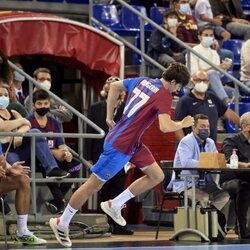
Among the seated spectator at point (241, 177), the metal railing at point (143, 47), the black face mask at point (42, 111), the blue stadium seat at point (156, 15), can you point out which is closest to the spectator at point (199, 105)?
the seated spectator at point (241, 177)

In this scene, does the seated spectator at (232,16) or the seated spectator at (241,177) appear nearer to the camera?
the seated spectator at (241,177)

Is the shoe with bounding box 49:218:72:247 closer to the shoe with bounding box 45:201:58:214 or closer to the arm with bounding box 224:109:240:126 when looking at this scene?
the shoe with bounding box 45:201:58:214

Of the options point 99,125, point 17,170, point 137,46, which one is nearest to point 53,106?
point 99,125

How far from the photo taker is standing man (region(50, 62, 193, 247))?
11.7m

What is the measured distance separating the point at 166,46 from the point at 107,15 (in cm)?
119

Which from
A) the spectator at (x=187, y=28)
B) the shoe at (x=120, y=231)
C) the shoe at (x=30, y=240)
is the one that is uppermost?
the spectator at (x=187, y=28)

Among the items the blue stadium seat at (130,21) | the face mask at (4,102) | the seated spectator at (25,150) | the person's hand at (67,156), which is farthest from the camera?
the blue stadium seat at (130,21)

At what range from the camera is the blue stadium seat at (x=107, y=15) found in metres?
17.5

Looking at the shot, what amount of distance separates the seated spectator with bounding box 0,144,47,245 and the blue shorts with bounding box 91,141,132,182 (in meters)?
0.76

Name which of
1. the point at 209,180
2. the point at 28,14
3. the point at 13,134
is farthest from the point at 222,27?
the point at 13,134

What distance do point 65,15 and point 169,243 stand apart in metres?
6.39

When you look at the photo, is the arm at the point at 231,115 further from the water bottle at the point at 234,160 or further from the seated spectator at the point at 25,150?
the seated spectator at the point at 25,150

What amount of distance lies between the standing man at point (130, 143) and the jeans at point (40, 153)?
119 cm

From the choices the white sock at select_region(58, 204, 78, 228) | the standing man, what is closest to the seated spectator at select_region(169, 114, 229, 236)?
the standing man
